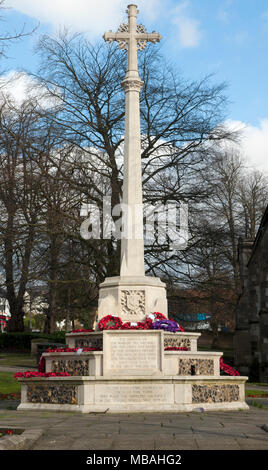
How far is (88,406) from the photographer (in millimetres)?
11180

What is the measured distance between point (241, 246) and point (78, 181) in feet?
53.4

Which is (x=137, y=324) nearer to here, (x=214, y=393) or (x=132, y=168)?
(x=214, y=393)

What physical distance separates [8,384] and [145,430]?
36.3 feet

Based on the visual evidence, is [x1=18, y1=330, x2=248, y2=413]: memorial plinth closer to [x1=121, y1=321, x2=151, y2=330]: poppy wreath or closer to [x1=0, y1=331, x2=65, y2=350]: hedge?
[x1=121, y1=321, x2=151, y2=330]: poppy wreath

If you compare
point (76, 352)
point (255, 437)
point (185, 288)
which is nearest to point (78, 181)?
point (185, 288)

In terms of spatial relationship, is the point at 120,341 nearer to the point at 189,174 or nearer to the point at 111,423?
the point at 111,423

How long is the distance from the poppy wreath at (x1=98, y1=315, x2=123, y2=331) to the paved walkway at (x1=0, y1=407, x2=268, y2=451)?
102 inches

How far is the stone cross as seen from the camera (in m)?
14.9

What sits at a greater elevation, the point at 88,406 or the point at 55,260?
the point at 55,260

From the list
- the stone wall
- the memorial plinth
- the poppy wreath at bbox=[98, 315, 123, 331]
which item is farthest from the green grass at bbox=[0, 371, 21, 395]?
the stone wall

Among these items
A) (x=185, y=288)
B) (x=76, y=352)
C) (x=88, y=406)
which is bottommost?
(x=88, y=406)

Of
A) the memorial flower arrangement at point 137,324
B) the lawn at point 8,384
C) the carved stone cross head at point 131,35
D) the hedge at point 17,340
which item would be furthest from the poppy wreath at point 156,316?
the hedge at point 17,340
